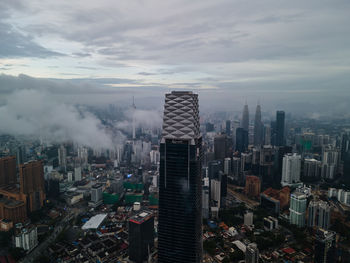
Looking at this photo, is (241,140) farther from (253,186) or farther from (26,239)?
(26,239)

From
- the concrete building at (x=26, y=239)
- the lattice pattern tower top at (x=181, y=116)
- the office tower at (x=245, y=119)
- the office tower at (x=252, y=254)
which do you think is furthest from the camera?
the office tower at (x=245, y=119)

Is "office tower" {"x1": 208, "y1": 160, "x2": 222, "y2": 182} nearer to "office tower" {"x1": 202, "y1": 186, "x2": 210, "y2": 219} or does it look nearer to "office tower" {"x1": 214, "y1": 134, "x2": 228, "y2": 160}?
"office tower" {"x1": 202, "y1": 186, "x2": 210, "y2": 219}

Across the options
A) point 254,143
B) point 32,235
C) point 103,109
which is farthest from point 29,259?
point 254,143

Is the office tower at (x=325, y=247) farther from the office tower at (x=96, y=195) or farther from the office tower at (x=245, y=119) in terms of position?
the office tower at (x=245, y=119)

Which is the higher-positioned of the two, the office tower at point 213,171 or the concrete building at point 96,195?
the office tower at point 213,171

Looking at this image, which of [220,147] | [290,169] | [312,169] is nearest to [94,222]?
[220,147]

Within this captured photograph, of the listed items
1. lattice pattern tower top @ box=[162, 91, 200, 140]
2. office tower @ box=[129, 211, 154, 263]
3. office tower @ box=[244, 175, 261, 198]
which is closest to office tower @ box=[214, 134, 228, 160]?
office tower @ box=[244, 175, 261, 198]

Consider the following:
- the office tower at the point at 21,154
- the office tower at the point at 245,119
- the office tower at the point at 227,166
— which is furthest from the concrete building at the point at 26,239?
the office tower at the point at 245,119
